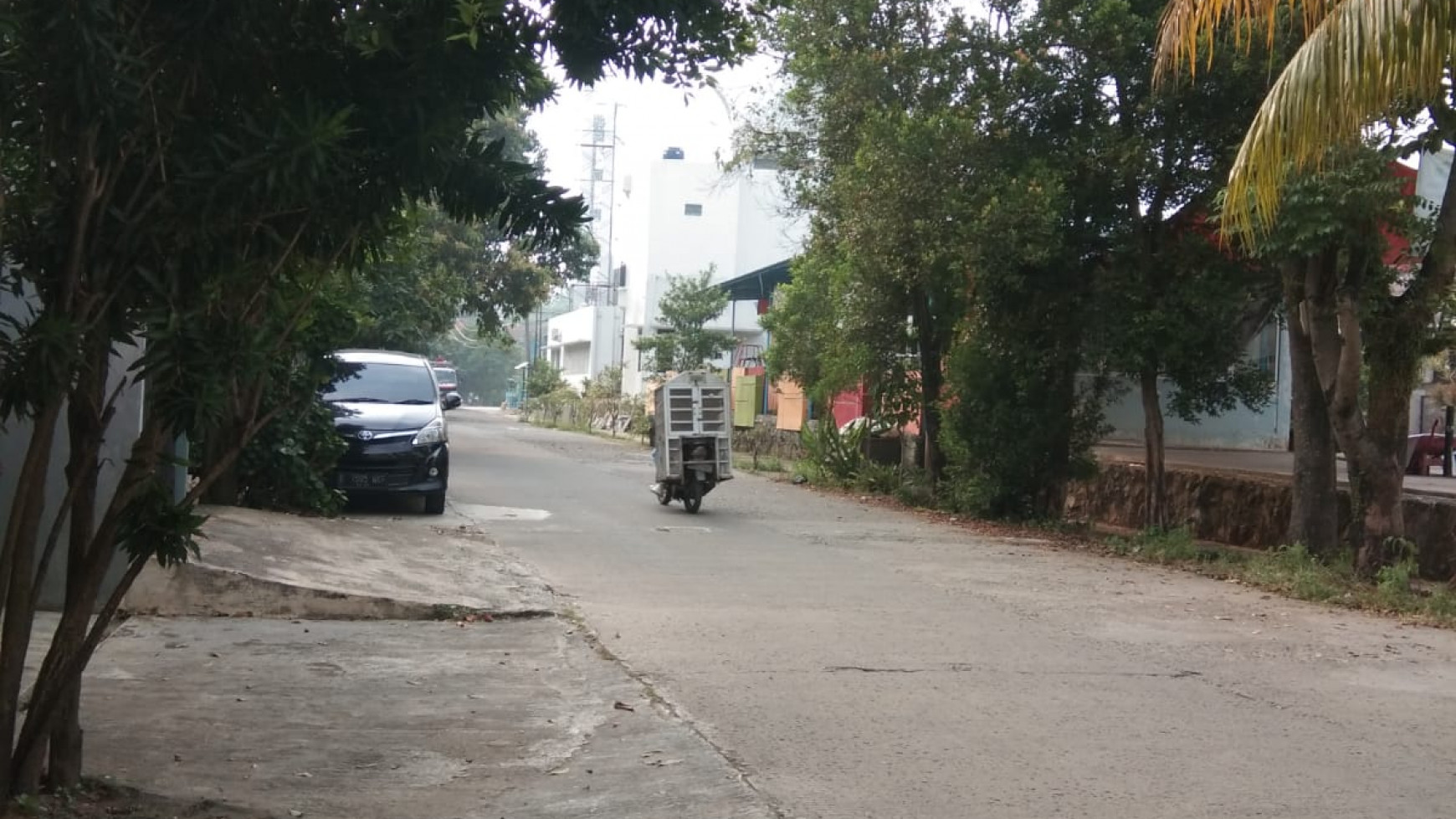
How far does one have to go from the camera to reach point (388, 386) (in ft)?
55.7

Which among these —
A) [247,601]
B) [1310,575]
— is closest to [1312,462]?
[1310,575]

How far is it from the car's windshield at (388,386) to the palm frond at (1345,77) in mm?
10602

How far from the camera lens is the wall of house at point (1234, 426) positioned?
26.9 meters

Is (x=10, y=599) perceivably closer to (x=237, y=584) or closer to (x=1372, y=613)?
(x=237, y=584)

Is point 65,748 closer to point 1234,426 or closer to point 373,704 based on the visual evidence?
point 373,704

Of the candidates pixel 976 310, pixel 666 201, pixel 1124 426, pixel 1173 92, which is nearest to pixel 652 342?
pixel 666 201

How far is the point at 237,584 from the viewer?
9703 mm

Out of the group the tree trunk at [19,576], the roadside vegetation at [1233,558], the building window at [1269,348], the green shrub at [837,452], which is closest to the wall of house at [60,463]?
the tree trunk at [19,576]

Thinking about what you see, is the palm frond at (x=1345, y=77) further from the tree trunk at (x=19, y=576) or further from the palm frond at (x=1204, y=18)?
the tree trunk at (x=19, y=576)

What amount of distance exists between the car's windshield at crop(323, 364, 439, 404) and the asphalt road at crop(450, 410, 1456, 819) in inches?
87.7

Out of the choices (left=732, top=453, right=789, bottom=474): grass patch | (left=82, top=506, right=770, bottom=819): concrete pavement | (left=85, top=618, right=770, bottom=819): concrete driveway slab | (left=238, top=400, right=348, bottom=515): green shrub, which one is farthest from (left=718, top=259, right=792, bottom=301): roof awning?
(left=85, top=618, right=770, bottom=819): concrete driveway slab

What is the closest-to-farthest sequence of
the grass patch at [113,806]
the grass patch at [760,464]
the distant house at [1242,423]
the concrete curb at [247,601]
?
the grass patch at [113,806]
the concrete curb at [247,601]
the distant house at [1242,423]
the grass patch at [760,464]

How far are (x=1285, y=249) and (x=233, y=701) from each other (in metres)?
9.88

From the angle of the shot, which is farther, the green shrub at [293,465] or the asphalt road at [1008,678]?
the green shrub at [293,465]
